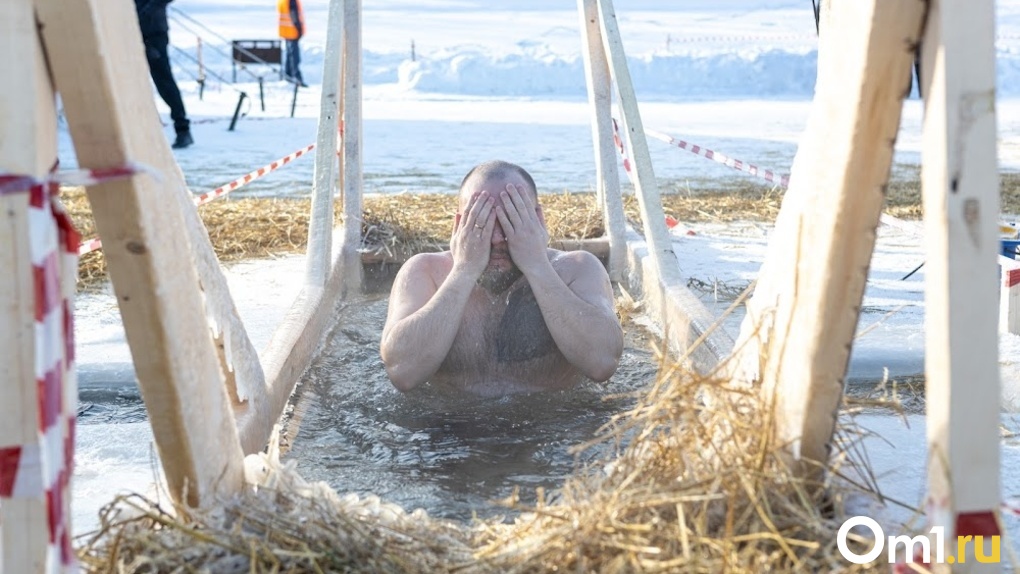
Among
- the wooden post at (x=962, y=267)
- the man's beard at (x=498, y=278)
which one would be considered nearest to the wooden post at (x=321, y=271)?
the man's beard at (x=498, y=278)

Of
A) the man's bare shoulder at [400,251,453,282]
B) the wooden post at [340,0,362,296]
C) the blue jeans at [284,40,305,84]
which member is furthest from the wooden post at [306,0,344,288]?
the blue jeans at [284,40,305,84]

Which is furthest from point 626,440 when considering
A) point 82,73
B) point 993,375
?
point 82,73

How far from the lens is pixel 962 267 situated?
186cm

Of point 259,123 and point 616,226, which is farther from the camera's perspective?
point 259,123

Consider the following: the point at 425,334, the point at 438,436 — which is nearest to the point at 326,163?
the point at 425,334

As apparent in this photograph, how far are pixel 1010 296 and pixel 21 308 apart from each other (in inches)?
151

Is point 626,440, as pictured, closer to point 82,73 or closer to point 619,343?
point 619,343

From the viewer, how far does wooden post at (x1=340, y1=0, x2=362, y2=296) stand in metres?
6.54

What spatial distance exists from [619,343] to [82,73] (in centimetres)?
249

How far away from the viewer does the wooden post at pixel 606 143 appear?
260 inches

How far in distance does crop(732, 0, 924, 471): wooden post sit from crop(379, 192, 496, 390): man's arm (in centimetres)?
166

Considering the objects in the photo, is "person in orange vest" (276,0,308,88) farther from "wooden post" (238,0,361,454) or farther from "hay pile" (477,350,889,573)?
"hay pile" (477,350,889,573)

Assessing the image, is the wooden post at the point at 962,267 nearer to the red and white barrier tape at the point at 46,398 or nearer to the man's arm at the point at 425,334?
the red and white barrier tape at the point at 46,398

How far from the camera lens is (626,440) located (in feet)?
12.9
